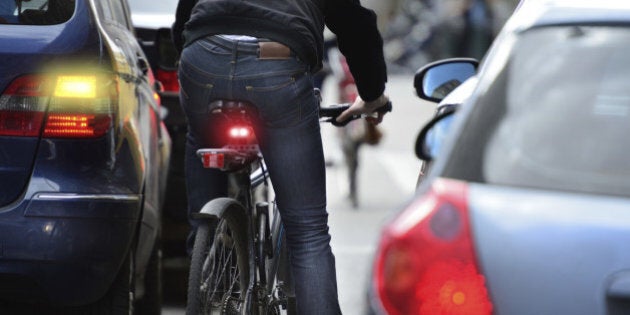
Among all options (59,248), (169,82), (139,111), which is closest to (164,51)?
(139,111)

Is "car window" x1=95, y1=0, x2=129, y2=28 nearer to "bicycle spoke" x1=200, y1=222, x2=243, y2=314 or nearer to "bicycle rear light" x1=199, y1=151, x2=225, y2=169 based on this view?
"bicycle rear light" x1=199, y1=151, x2=225, y2=169

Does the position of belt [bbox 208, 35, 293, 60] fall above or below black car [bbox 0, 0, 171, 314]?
above

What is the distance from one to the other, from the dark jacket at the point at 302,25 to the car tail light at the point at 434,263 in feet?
5.53

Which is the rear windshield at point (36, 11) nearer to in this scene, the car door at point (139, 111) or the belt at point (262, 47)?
the car door at point (139, 111)

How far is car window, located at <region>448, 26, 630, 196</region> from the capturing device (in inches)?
132

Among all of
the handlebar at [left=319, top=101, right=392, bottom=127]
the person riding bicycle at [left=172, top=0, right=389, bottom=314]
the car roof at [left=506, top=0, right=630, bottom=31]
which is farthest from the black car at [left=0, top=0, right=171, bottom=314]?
the car roof at [left=506, top=0, right=630, bottom=31]

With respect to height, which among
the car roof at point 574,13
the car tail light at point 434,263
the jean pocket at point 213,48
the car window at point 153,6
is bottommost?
the car window at point 153,6

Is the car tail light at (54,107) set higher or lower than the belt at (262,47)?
lower

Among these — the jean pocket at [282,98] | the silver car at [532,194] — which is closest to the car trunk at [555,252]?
the silver car at [532,194]

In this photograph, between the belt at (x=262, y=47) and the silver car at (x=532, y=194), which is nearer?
the silver car at (x=532, y=194)

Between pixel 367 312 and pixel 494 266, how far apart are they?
13.3 inches

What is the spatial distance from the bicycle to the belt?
0.16 meters

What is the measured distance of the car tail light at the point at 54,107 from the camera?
17.6 feet

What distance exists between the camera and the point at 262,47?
16.4ft
